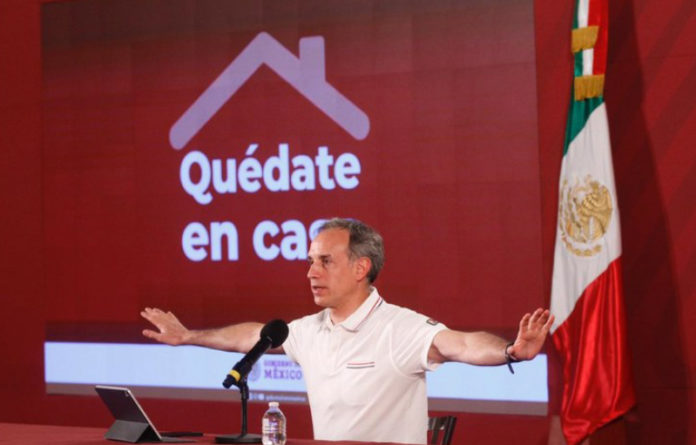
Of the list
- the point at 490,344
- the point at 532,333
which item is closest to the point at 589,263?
the point at 490,344

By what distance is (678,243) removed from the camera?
15.0 feet

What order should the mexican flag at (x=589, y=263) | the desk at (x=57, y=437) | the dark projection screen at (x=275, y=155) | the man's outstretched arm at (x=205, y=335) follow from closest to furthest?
the desk at (x=57, y=437)
the man's outstretched arm at (x=205, y=335)
the mexican flag at (x=589, y=263)
the dark projection screen at (x=275, y=155)

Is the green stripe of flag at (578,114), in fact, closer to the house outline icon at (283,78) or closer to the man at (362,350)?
the house outline icon at (283,78)

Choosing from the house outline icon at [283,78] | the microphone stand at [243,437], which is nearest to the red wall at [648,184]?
the house outline icon at [283,78]

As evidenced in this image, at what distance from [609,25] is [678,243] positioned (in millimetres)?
992

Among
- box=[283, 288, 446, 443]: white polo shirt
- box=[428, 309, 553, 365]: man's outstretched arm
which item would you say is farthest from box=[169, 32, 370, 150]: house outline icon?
box=[428, 309, 553, 365]: man's outstretched arm

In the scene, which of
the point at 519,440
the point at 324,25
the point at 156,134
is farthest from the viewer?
the point at 156,134

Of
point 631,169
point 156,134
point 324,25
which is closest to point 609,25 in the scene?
point 631,169

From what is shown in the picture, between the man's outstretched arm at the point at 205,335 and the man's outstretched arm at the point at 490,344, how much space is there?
742mm

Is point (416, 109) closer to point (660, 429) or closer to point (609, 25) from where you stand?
point (609, 25)

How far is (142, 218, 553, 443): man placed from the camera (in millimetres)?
3570

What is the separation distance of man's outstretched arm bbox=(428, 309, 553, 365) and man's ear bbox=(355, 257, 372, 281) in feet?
1.19

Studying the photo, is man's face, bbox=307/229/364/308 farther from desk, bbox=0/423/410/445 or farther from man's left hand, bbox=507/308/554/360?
man's left hand, bbox=507/308/554/360

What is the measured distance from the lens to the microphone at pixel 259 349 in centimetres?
294
